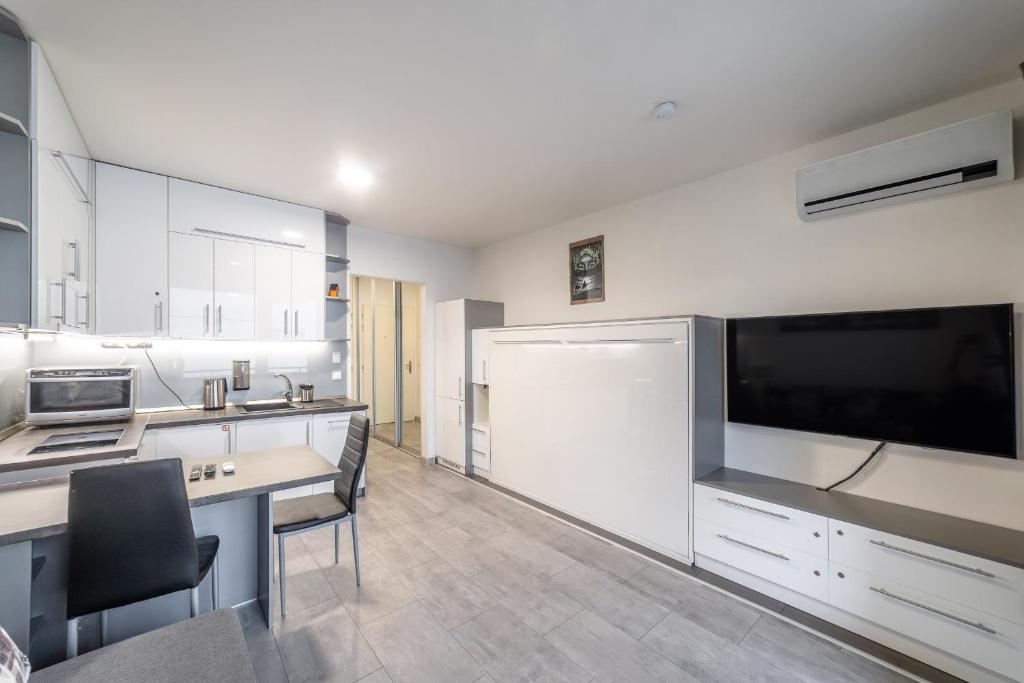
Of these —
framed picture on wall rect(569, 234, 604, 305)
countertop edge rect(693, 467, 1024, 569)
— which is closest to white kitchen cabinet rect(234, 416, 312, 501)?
framed picture on wall rect(569, 234, 604, 305)

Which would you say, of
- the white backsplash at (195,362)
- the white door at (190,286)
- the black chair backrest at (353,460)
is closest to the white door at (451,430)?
the white backsplash at (195,362)

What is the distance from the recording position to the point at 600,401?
10.4ft

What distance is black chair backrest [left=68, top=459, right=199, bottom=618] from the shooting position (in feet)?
4.61

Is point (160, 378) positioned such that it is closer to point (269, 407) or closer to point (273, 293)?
point (269, 407)

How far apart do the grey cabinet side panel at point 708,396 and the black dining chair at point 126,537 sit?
2.69m

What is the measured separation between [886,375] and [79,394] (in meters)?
4.80

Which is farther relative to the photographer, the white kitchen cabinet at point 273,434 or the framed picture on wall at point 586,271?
the framed picture on wall at point 586,271

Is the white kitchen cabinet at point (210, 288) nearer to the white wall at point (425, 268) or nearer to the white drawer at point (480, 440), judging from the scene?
the white wall at point (425, 268)

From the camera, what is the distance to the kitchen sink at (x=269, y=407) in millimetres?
3517

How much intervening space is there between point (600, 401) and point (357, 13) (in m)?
2.70

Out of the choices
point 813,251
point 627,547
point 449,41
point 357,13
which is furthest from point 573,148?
point 627,547

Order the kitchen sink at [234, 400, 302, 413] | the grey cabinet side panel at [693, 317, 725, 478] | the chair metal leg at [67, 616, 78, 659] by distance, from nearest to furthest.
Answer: the chair metal leg at [67, 616, 78, 659], the grey cabinet side panel at [693, 317, 725, 478], the kitchen sink at [234, 400, 302, 413]

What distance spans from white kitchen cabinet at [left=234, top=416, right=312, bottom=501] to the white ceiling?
6.53ft

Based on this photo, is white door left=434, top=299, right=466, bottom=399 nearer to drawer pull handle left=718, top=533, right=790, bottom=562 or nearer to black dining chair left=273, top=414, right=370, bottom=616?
black dining chair left=273, top=414, right=370, bottom=616
